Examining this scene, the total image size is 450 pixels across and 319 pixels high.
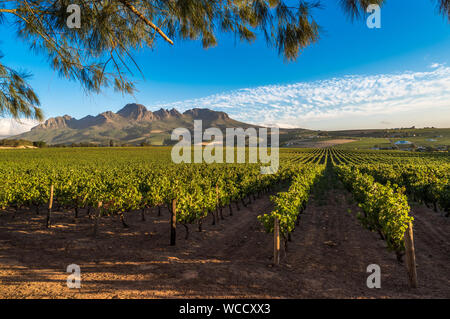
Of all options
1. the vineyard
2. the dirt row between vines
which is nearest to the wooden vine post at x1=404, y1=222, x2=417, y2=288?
the vineyard

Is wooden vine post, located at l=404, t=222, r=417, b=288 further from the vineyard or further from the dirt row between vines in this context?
the dirt row between vines

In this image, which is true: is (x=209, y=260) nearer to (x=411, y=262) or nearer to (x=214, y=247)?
(x=214, y=247)

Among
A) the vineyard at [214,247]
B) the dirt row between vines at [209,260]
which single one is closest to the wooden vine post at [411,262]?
the vineyard at [214,247]

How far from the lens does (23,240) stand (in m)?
8.36

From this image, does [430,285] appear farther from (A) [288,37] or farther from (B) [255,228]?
(A) [288,37]

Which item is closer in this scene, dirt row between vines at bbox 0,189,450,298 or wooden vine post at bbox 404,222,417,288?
dirt row between vines at bbox 0,189,450,298

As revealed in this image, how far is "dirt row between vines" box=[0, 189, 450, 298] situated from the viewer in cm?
501

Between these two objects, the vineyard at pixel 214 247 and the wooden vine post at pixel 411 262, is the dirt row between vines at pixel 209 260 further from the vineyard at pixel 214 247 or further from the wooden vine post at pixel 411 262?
the wooden vine post at pixel 411 262

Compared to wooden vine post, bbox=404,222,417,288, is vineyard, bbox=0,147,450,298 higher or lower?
lower

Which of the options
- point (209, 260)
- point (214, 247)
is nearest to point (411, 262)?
point (209, 260)

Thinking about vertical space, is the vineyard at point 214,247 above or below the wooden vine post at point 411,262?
below

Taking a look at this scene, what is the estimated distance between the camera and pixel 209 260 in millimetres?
7062

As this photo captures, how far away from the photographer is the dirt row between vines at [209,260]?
501cm
